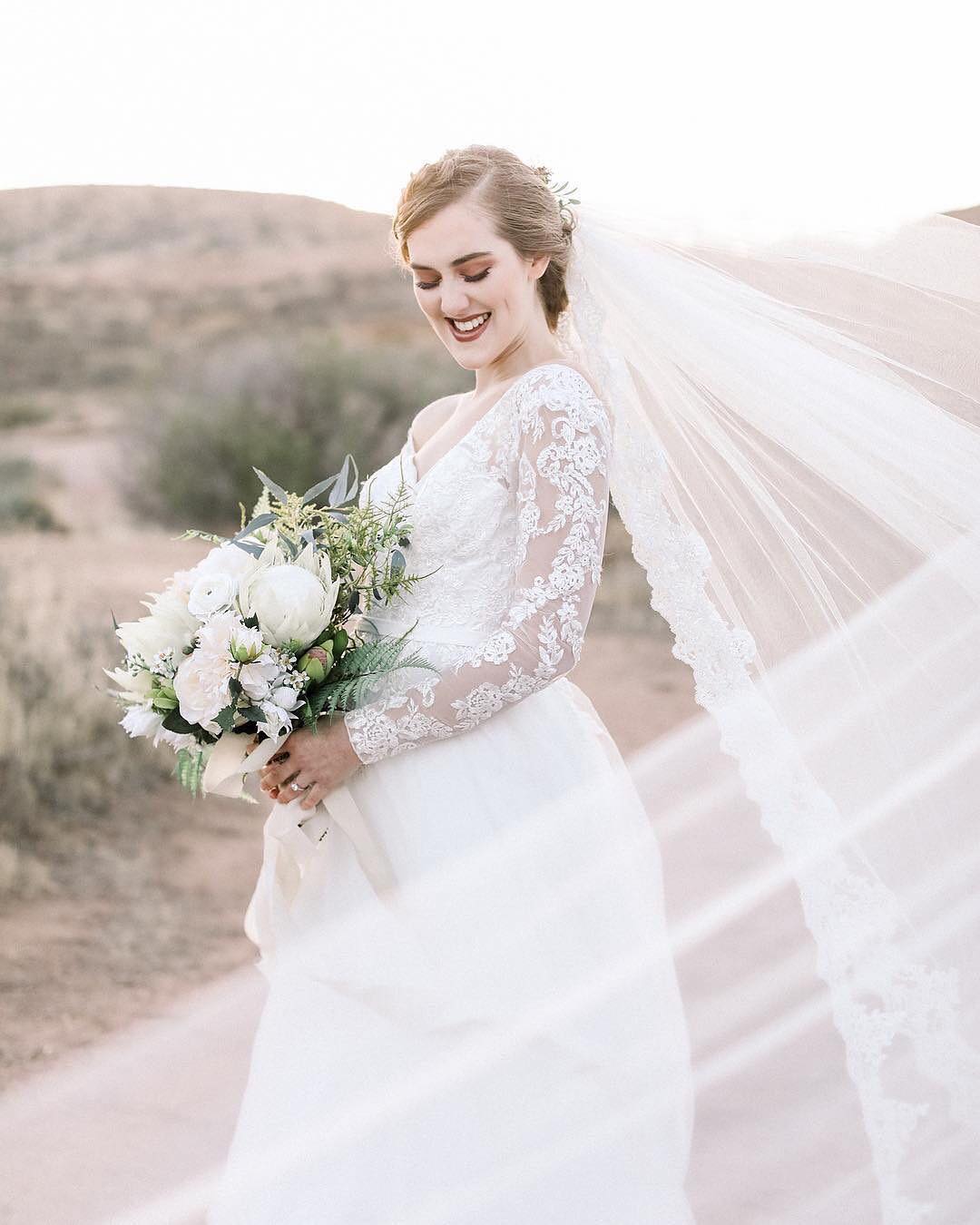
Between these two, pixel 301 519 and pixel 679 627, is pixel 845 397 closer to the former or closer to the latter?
pixel 679 627

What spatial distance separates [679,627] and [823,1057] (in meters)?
0.96

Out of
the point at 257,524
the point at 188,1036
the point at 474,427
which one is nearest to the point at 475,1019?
the point at 257,524

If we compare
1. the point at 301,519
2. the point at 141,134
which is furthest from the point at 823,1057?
the point at 141,134

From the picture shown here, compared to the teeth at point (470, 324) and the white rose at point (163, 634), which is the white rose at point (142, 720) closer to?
the white rose at point (163, 634)

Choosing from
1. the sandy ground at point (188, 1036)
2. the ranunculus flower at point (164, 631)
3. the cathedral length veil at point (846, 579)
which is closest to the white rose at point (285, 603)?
the ranunculus flower at point (164, 631)

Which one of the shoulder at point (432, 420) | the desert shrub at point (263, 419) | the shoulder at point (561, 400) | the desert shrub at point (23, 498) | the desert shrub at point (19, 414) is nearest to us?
the shoulder at point (561, 400)

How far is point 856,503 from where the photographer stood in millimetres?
2012

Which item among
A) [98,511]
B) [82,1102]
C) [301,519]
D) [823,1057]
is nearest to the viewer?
[301,519]

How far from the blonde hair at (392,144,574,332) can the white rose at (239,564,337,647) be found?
715mm

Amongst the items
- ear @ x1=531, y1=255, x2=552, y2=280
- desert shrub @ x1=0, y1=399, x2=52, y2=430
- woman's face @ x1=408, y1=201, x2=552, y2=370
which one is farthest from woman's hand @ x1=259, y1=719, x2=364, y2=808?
desert shrub @ x1=0, y1=399, x2=52, y2=430

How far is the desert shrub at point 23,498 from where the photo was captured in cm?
995

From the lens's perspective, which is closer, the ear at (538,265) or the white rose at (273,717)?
the white rose at (273,717)

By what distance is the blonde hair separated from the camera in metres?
2.01

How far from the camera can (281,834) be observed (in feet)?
6.56
